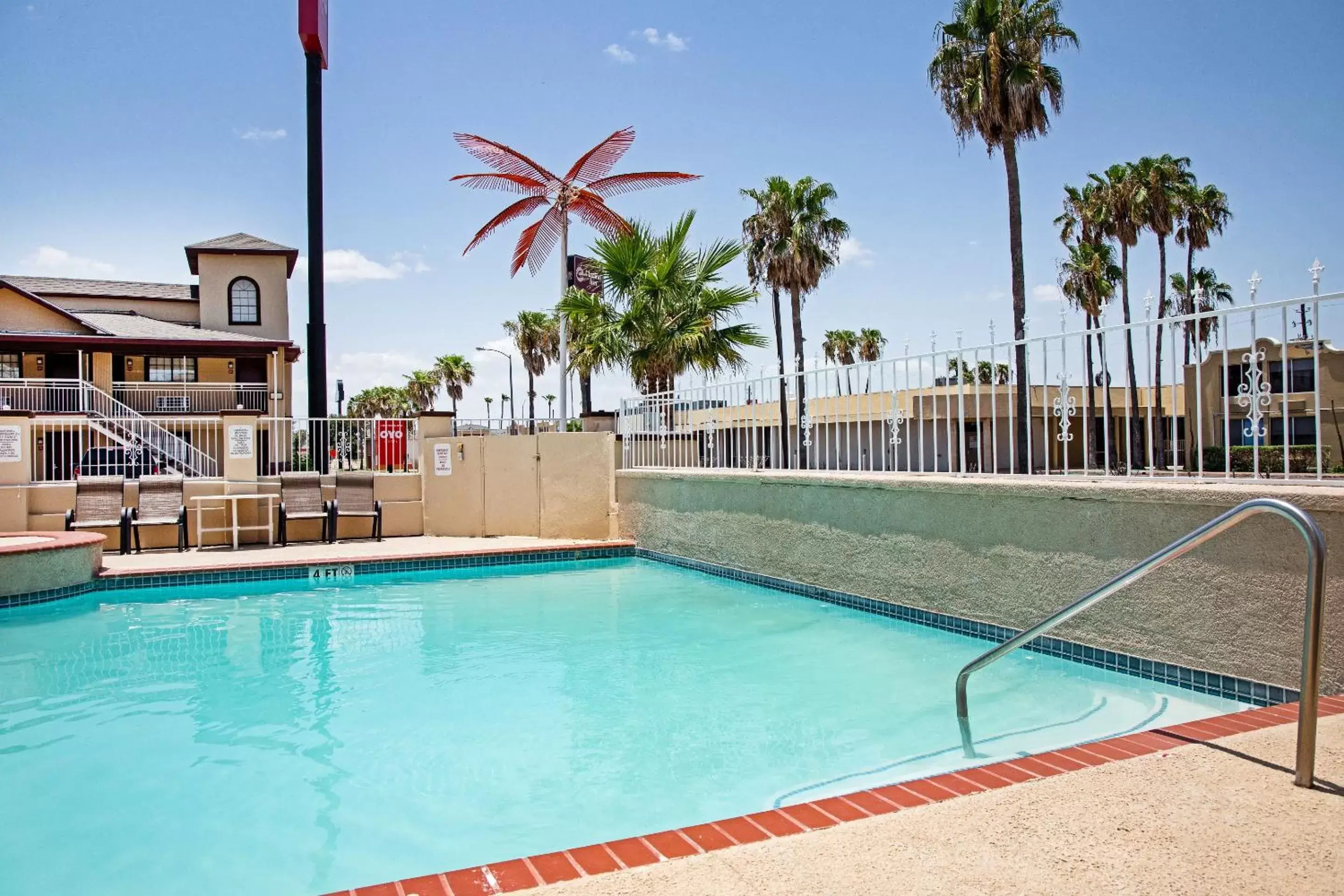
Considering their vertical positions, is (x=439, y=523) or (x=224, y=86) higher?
(x=224, y=86)

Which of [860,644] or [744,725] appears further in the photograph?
[860,644]

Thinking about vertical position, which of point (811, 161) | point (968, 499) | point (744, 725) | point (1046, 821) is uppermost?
point (811, 161)

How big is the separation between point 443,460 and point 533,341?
125 feet

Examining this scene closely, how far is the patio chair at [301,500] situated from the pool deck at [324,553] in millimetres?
390

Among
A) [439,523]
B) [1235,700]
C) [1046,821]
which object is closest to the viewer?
[1046,821]

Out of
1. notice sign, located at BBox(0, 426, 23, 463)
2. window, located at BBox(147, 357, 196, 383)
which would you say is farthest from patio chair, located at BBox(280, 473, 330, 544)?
window, located at BBox(147, 357, 196, 383)

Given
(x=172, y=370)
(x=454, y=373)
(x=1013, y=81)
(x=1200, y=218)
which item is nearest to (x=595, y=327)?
(x=1013, y=81)

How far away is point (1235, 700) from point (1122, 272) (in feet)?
107

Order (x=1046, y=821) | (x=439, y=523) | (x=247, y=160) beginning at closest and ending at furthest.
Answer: (x=1046, y=821), (x=439, y=523), (x=247, y=160)

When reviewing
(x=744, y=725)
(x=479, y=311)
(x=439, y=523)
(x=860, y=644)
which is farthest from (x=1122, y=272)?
(x=744, y=725)

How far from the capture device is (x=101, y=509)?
39.7 ft

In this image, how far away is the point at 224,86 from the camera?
16.6m

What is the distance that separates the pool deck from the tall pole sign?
5.81 m

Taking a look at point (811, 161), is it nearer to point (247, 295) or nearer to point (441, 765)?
point (247, 295)
